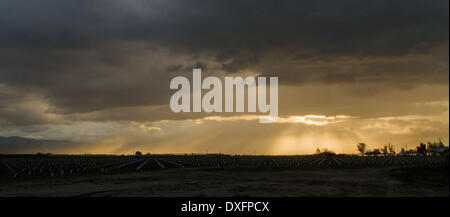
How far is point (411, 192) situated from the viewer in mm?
25812

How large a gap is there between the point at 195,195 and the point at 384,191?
13.5m
